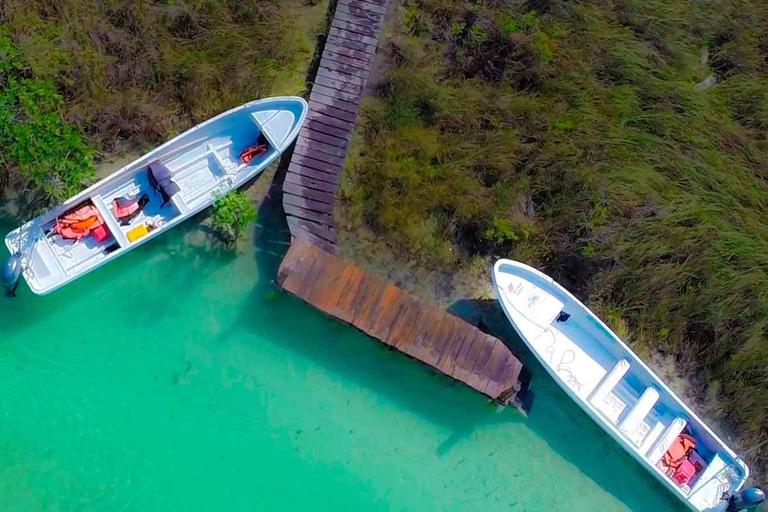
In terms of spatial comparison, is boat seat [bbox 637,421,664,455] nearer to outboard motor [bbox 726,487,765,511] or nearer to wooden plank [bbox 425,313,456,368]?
outboard motor [bbox 726,487,765,511]

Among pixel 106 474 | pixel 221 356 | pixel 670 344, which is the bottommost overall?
pixel 106 474

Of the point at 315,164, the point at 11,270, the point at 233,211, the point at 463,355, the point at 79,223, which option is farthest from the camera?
the point at 315,164

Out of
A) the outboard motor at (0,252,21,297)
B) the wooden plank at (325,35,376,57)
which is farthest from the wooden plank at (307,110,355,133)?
the outboard motor at (0,252,21,297)

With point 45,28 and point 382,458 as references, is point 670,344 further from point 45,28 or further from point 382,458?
point 45,28

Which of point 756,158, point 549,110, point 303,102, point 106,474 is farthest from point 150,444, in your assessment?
point 756,158

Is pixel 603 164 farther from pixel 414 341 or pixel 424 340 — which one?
pixel 414 341

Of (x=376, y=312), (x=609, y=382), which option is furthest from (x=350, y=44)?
(x=609, y=382)

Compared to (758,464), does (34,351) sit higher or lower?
lower
